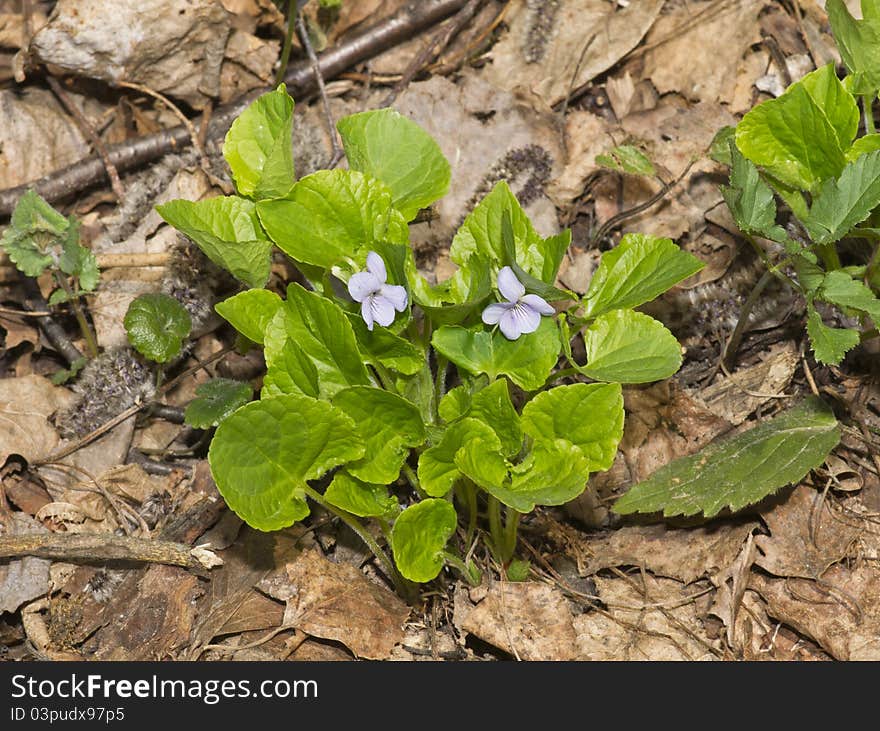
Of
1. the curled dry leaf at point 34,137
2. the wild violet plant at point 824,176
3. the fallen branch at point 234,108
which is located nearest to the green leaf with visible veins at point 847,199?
the wild violet plant at point 824,176

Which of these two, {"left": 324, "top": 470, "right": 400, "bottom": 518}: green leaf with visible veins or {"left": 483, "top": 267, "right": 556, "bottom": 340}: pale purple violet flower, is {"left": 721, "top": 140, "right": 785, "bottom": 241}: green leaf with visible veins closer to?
{"left": 483, "top": 267, "right": 556, "bottom": 340}: pale purple violet flower

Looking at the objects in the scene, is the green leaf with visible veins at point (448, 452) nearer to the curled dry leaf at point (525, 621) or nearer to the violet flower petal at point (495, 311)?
the violet flower petal at point (495, 311)

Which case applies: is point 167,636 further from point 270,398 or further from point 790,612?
point 790,612

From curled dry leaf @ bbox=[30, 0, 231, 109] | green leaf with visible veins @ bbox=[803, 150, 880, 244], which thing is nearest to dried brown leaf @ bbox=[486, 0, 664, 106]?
curled dry leaf @ bbox=[30, 0, 231, 109]

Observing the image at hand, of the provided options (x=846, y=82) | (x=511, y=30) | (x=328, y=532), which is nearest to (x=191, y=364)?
(x=328, y=532)

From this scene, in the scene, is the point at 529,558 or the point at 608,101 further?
the point at 608,101
